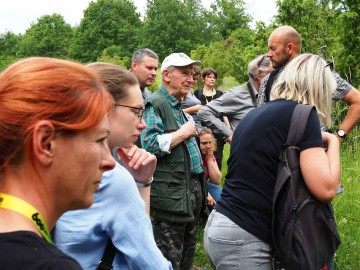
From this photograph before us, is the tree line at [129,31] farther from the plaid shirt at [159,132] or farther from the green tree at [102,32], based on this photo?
the plaid shirt at [159,132]

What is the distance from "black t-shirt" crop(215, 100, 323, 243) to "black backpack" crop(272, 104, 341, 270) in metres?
0.04

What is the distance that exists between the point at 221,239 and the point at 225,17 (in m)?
70.1

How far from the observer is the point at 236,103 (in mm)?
4930

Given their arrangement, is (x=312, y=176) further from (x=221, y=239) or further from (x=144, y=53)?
(x=144, y=53)

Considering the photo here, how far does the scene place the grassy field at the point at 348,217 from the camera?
189 inches

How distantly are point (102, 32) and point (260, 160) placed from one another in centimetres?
6216

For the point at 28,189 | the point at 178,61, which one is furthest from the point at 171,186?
the point at 28,189

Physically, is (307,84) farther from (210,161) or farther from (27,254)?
(210,161)

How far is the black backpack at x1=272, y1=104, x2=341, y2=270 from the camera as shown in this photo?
7.89 ft

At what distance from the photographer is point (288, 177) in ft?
7.82

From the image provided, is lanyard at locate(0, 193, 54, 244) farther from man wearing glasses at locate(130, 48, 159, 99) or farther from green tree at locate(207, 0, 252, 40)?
green tree at locate(207, 0, 252, 40)

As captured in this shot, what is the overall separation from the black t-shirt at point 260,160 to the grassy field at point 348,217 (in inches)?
99.5

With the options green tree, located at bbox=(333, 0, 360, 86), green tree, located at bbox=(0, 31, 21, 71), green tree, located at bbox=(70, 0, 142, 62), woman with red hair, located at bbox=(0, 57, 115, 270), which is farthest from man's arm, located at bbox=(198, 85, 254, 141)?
green tree, located at bbox=(0, 31, 21, 71)

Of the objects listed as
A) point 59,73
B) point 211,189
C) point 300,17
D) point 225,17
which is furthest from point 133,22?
point 59,73
